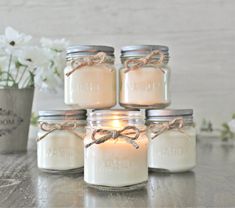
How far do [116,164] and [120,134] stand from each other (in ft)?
0.15

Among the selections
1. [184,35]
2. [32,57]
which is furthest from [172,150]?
[184,35]

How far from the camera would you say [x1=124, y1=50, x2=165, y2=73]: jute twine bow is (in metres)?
0.76

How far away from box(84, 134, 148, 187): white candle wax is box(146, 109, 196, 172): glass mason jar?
0.13 metres

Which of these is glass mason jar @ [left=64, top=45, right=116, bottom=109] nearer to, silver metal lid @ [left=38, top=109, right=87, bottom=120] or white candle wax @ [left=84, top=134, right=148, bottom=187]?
silver metal lid @ [left=38, top=109, right=87, bottom=120]

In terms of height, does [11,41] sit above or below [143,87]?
above

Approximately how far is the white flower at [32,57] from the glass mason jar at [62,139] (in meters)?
0.23

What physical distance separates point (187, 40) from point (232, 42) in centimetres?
14

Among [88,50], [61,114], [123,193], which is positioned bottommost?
[123,193]

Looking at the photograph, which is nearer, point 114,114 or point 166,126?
point 114,114

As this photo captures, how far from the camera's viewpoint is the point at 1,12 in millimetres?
1321

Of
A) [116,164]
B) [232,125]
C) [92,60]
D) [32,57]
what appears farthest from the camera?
[232,125]

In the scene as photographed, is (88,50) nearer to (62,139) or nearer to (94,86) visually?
(94,86)

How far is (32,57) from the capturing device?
0.97 m

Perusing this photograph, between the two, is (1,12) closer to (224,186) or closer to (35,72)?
(35,72)
